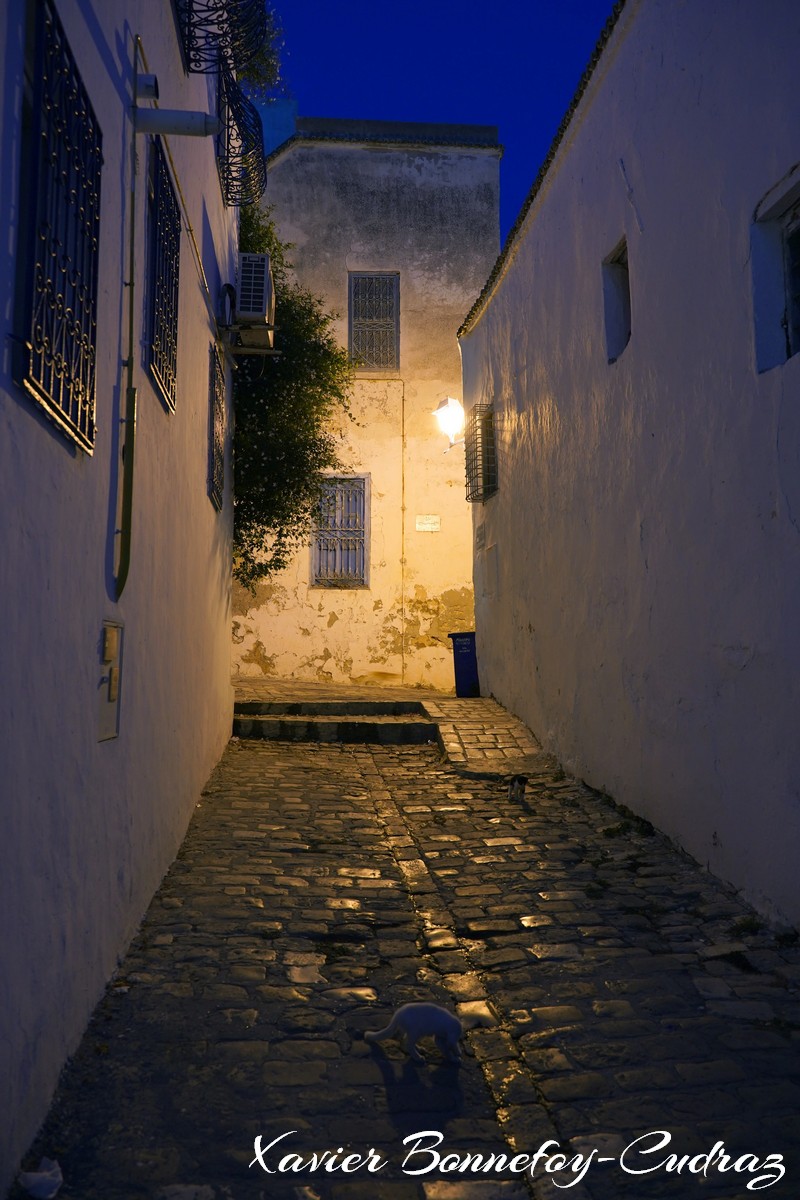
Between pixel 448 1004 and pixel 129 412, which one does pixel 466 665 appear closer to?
pixel 129 412

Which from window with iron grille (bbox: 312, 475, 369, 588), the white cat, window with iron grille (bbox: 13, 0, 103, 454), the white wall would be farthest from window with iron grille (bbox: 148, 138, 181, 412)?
window with iron grille (bbox: 312, 475, 369, 588)

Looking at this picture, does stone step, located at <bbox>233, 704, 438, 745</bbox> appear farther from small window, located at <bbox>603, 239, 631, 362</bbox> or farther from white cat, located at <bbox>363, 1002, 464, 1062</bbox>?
white cat, located at <bbox>363, 1002, 464, 1062</bbox>

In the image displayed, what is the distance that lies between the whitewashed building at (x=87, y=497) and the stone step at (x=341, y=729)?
13.0 ft

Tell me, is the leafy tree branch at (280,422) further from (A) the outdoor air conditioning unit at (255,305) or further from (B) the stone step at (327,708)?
(B) the stone step at (327,708)

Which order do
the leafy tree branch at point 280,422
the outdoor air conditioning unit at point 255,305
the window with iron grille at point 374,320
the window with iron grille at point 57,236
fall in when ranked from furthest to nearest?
the window with iron grille at point 374,320
the leafy tree branch at point 280,422
the outdoor air conditioning unit at point 255,305
the window with iron grille at point 57,236

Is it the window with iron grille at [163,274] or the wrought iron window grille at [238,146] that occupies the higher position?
the wrought iron window grille at [238,146]

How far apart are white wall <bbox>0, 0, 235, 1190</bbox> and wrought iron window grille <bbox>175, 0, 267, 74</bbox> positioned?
206 millimetres

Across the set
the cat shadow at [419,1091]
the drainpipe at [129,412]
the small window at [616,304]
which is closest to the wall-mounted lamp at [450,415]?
the small window at [616,304]

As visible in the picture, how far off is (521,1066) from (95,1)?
3.96 m

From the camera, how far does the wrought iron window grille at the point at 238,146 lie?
320 inches

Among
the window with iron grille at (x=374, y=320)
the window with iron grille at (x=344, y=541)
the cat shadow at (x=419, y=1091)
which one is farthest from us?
the window with iron grille at (x=374, y=320)

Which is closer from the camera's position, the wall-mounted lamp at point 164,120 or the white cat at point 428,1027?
the white cat at point 428,1027

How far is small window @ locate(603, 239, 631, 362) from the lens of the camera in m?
6.94

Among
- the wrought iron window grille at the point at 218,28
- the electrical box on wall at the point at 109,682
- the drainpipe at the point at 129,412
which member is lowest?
the electrical box on wall at the point at 109,682
